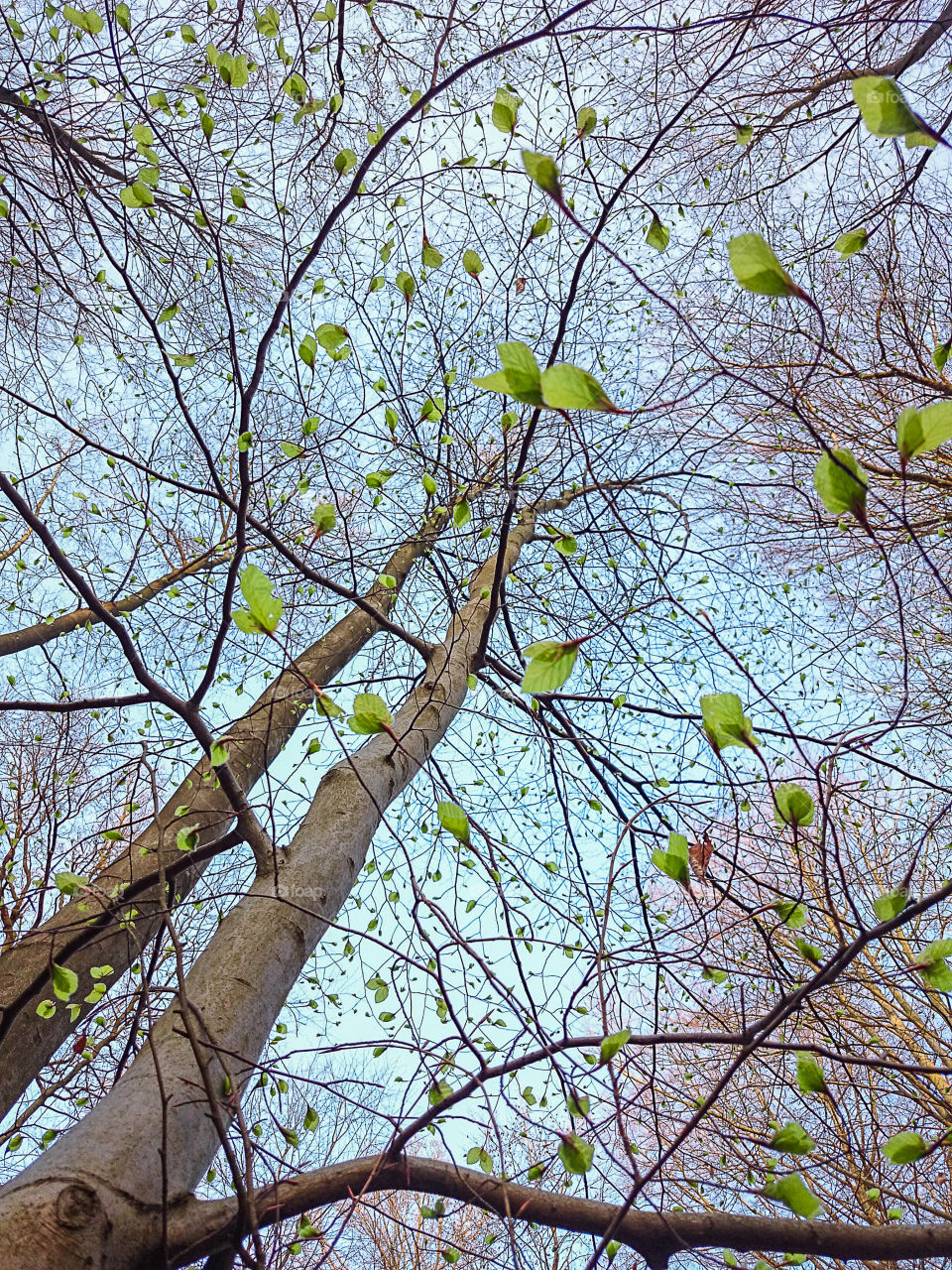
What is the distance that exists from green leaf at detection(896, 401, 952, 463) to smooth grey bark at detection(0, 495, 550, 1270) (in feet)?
2.65

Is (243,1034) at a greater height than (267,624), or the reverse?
(267,624)

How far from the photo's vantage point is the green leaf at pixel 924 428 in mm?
672

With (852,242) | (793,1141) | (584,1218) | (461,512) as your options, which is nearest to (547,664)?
(793,1141)

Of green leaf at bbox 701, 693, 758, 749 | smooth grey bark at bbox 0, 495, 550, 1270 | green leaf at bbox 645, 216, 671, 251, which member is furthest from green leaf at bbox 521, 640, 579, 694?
green leaf at bbox 645, 216, 671, 251

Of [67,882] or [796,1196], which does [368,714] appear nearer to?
[67,882]

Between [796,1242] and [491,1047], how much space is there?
0.97 meters

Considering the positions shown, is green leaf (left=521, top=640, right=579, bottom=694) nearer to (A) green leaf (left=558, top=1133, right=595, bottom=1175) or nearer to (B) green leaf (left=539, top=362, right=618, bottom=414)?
(B) green leaf (left=539, top=362, right=618, bottom=414)

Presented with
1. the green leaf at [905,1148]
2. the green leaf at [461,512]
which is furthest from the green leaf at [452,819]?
the green leaf at [461,512]

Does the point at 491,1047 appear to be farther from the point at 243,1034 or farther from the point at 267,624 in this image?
the point at 267,624

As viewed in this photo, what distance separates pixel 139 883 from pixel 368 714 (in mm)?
952

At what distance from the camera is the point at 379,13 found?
3.01 m

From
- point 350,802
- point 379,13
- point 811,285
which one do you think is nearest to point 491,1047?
point 350,802

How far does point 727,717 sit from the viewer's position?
0.83 m

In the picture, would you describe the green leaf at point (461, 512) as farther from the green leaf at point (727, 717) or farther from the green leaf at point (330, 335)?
the green leaf at point (727, 717)
